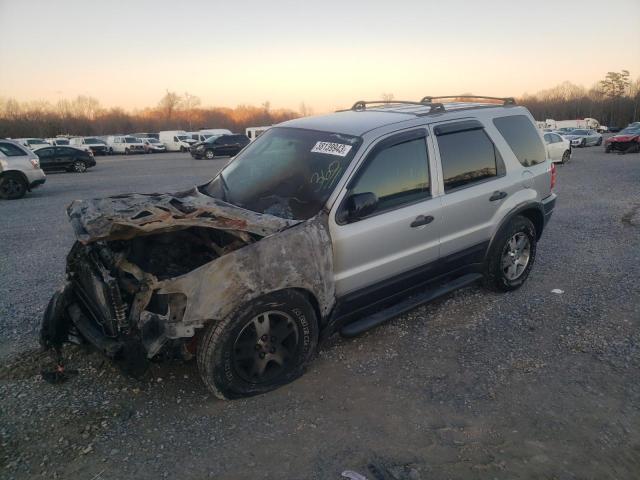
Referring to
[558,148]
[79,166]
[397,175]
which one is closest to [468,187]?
[397,175]

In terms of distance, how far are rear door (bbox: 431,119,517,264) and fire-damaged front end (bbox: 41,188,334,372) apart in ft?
4.47

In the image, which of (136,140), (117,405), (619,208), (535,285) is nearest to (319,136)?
(117,405)

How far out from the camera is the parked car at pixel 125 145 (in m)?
38.6

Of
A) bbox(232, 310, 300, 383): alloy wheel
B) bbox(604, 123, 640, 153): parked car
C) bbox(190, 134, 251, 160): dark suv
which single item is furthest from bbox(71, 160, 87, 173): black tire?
bbox(604, 123, 640, 153): parked car

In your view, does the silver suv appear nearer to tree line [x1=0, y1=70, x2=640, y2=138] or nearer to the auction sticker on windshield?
the auction sticker on windshield

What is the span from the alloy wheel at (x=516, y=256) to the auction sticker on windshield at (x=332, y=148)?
2175 millimetres

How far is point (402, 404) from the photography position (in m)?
3.09

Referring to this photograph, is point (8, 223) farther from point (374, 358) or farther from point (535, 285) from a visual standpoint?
point (535, 285)

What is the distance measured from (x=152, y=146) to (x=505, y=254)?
39252 mm

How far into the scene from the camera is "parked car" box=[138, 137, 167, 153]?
39062 millimetres

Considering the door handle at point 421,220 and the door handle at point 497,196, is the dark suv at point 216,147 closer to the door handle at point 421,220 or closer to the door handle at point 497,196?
the door handle at point 497,196

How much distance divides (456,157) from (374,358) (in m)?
1.93

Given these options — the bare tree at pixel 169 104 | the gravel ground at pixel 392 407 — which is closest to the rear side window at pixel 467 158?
the gravel ground at pixel 392 407

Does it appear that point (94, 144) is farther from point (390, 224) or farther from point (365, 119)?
point (390, 224)
